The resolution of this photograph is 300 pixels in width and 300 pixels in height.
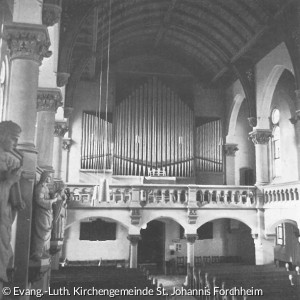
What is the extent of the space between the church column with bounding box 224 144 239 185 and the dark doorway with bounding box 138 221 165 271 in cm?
505

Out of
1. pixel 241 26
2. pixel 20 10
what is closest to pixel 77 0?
pixel 20 10

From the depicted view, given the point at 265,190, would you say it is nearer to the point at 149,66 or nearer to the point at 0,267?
the point at 149,66

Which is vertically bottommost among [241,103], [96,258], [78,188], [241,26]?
[96,258]

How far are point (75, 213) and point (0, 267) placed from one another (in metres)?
13.9

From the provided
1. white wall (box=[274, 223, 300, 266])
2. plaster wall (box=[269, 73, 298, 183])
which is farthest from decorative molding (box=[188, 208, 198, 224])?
plaster wall (box=[269, 73, 298, 183])

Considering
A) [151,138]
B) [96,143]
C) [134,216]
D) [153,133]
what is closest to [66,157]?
[96,143]

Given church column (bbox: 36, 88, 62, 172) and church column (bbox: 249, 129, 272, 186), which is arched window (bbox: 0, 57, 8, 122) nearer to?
church column (bbox: 36, 88, 62, 172)

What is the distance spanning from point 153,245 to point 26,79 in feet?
58.2

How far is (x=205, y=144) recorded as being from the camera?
2545 centimetres

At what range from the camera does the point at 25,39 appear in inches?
398

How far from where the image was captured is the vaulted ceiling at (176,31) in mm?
16781

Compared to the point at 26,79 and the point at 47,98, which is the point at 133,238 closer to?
the point at 47,98

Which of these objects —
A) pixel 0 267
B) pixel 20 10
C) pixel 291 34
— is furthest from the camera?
pixel 291 34

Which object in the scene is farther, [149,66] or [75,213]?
[149,66]
